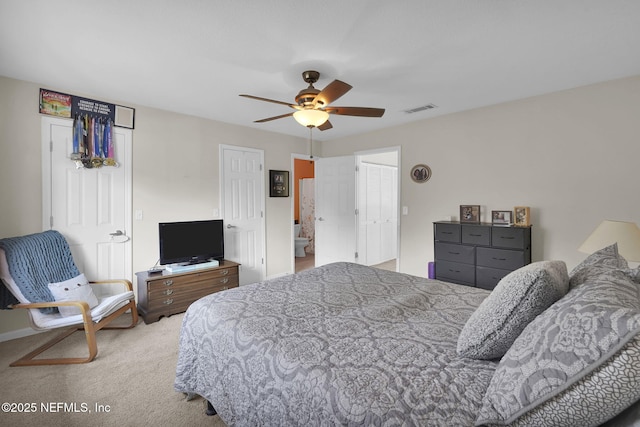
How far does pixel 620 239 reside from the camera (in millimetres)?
2080

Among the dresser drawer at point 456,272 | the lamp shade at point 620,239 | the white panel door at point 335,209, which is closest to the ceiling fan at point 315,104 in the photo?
the lamp shade at point 620,239

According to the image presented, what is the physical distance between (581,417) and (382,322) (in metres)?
0.92

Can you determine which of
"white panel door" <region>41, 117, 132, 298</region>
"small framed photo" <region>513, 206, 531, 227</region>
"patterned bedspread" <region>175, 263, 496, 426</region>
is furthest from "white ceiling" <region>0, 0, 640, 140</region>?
"patterned bedspread" <region>175, 263, 496, 426</region>

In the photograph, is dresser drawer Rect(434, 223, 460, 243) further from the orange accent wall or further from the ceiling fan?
the orange accent wall

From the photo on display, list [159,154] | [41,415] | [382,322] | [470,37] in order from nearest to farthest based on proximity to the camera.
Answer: [382,322] < [41,415] < [470,37] < [159,154]

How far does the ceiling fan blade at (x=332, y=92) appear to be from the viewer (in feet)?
7.20

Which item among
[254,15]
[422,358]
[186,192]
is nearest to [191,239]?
[186,192]

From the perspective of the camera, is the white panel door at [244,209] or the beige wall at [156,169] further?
the white panel door at [244,209]

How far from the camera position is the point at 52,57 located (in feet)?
8.24

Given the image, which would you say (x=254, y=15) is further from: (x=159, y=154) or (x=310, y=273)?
(x=159, y=154)

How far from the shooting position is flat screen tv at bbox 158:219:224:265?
366cm

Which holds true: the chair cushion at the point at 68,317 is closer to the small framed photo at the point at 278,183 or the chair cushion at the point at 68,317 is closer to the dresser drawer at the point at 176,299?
the dresser drawer at the point at 176,299

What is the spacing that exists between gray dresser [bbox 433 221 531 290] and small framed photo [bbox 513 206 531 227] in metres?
0.15

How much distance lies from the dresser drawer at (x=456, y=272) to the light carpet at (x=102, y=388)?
9.73 feet
